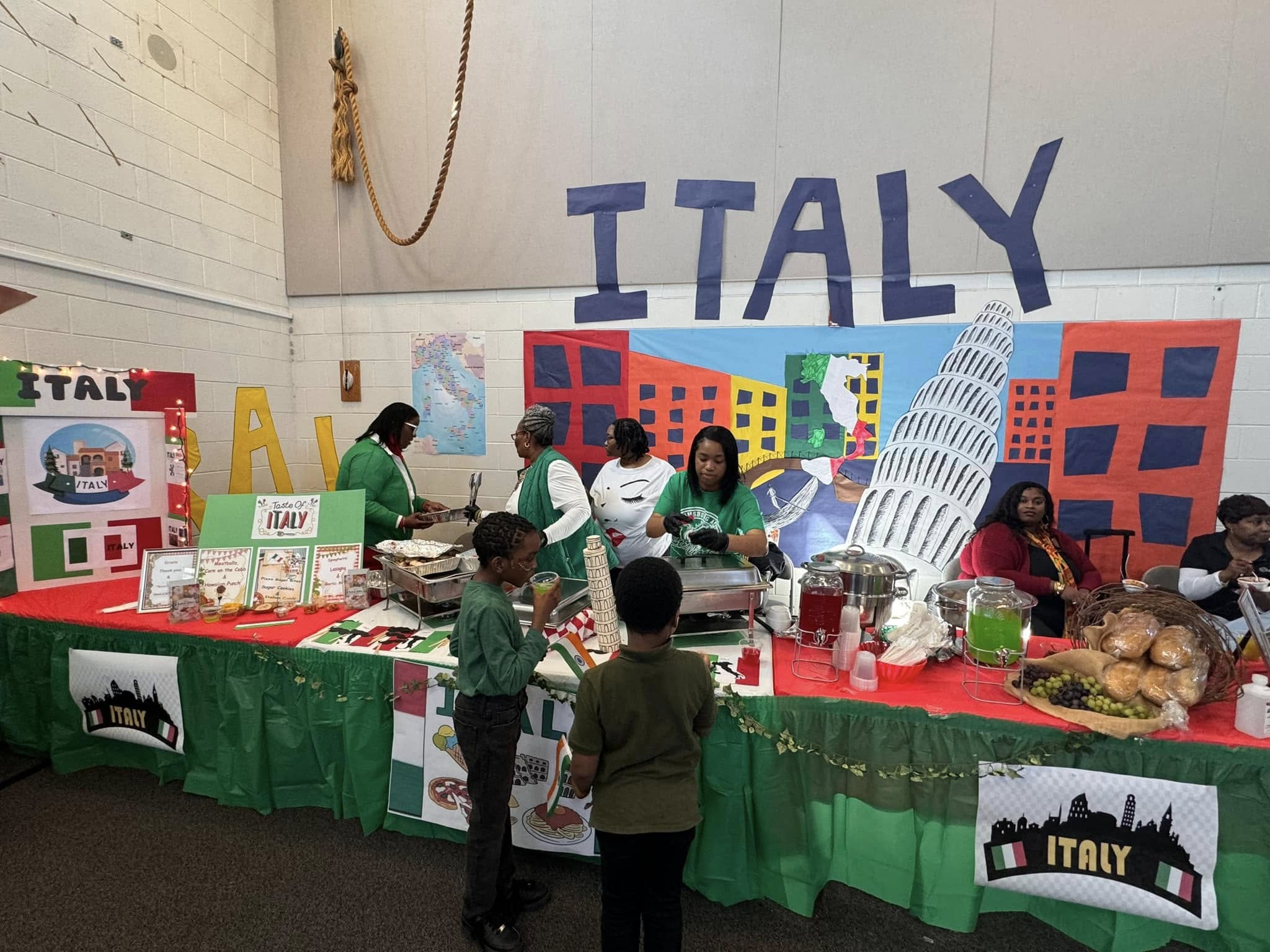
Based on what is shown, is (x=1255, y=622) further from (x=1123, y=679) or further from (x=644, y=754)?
(x=644, y=754)

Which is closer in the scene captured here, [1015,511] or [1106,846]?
[1106,846]

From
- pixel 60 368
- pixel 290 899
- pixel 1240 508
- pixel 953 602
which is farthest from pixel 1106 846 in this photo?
pixel 60 368

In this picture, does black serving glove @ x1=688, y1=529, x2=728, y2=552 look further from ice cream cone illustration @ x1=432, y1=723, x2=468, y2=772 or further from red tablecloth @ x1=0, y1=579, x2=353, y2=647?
red tablecloth @ x1=0, y1=579, x2=353, y2=647

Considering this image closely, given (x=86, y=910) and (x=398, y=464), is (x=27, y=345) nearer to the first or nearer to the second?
(x=398, y=464)

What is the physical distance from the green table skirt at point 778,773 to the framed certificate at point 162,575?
0.15 metres

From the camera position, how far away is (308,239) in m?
3.85

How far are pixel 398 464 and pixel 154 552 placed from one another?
3.32 feet

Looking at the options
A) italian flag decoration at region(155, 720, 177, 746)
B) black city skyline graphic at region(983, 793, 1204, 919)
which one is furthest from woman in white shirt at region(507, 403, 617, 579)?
black city skyline graphic at region(983, 793, 1204, 919)

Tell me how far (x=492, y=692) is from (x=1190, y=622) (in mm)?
1853

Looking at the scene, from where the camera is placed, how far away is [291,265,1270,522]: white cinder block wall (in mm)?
2879

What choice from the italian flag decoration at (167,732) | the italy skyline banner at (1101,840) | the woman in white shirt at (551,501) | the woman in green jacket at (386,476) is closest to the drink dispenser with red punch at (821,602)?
the italy skyline banner at (1101,840)

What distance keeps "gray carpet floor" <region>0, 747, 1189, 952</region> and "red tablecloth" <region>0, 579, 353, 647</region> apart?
2.21 ft

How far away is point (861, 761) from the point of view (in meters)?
1.66

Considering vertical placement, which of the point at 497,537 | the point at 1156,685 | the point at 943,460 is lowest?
the point at 1156,685
